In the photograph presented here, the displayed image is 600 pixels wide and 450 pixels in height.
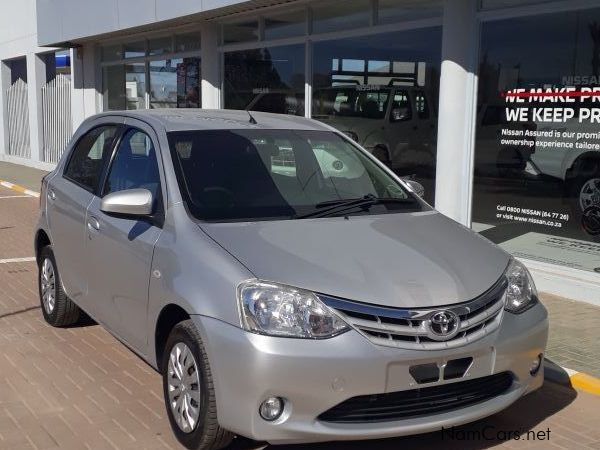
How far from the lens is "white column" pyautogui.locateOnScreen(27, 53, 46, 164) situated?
807 inches

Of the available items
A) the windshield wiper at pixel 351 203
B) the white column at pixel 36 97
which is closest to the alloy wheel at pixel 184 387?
the windshield wiper at pixel 351 203

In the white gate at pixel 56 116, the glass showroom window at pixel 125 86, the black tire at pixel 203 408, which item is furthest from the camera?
the white gate at pixel 56 116

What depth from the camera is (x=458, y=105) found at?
799 centimetres

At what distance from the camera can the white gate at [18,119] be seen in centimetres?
2205

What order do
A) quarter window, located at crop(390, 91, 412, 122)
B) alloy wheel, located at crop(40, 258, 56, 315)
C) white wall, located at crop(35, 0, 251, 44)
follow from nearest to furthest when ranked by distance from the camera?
alloy wheel, located at crop(40, 258, 56, 315) < quarter window, located at crop(390, 91, 412, 122) < white wall, located at crop(35, 0, 251, 44)

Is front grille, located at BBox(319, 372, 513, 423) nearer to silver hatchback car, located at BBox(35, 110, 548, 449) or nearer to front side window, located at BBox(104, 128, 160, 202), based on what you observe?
silver hatchback car, located at BBox(35, 110, 548, 449)

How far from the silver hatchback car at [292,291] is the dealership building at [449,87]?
1.95 feet

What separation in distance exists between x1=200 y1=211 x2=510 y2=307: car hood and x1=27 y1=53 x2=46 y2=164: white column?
18520 mm

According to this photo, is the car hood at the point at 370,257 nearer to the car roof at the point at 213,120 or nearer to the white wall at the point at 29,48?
the car roof at the point at 213,120

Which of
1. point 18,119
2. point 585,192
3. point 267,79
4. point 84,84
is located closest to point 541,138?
point 585,192

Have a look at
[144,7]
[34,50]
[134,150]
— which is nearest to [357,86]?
[144,7]

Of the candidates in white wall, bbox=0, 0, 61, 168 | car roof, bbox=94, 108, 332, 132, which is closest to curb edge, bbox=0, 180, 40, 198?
white wall, bbox=0, 0, 61, 168

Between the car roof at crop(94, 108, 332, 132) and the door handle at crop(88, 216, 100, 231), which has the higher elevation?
the car roof at crop(94, 108, 332, 132)

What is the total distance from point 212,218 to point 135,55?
43.1 ft
